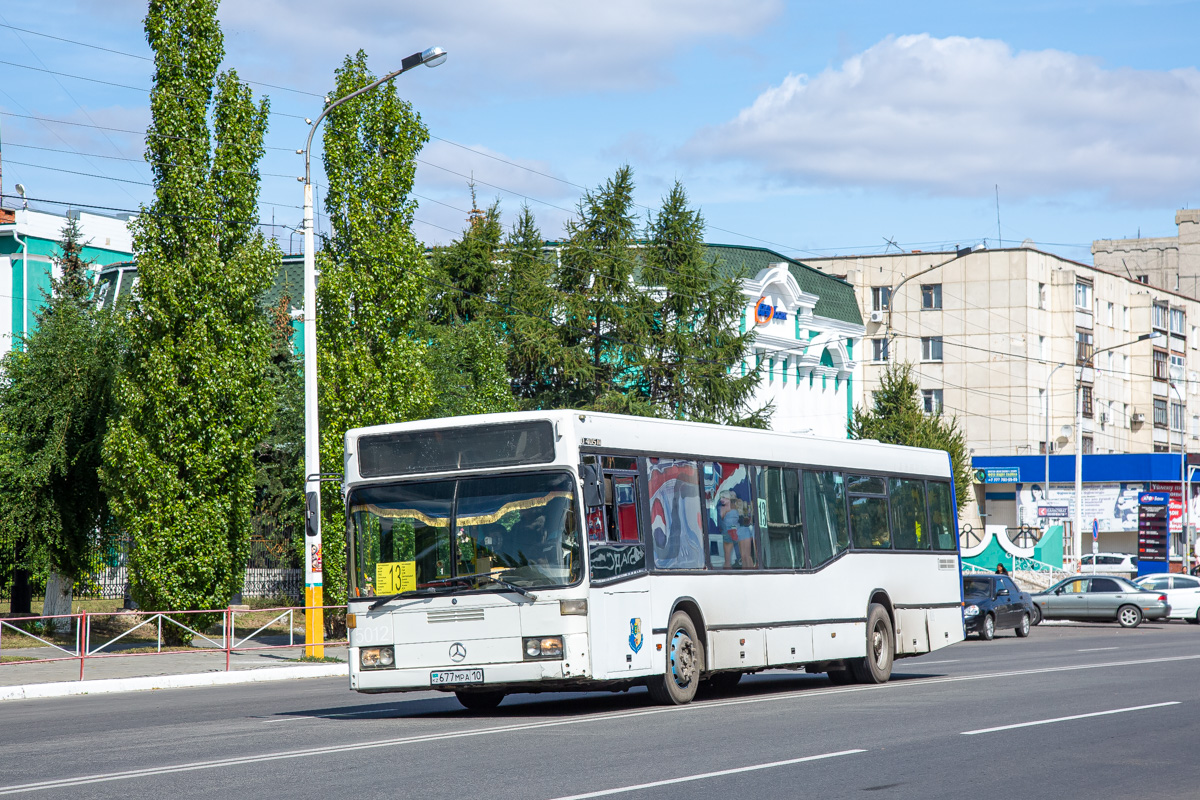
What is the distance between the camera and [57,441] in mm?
30531

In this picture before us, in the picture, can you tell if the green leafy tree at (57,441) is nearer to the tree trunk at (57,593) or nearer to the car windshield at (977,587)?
the tree trunk at (57,593)

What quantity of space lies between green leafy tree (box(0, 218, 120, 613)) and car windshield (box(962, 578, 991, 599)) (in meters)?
19.9

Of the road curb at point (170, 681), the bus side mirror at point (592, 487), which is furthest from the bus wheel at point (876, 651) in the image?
the road curb at point (170, 681)

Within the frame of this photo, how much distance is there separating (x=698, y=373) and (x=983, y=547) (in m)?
26.4

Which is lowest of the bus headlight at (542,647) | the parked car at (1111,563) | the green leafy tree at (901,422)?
the parked car at (1111,563)

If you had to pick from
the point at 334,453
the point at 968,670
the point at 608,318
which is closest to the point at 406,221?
the point at 334,453

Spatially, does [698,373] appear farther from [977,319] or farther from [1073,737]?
[977,319]

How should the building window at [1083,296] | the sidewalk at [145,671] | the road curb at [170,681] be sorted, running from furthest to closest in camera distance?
the building window at [1083,296] → the sidewalk at [145,671] → the road curb at [170,681]

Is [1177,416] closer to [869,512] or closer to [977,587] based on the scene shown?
[977,587]

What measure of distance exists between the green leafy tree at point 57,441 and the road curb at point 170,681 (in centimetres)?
803

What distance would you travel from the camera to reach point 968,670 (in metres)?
22.1

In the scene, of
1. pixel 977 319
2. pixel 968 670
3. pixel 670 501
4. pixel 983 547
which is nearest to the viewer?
pixel 670 501

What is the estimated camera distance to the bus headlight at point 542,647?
14000mm

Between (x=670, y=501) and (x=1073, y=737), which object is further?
(x=670, y=501)
